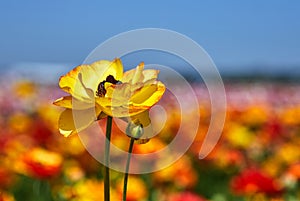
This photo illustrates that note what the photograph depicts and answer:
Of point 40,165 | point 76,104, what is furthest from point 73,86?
point 40,165

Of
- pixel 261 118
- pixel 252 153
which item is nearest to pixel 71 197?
pixel 252 153

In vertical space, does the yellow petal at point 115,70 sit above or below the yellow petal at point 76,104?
above

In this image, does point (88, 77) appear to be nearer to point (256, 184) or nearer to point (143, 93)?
point (143, 93)

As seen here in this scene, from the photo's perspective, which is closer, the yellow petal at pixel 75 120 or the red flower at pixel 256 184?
the yellow petal at pixel 75 120

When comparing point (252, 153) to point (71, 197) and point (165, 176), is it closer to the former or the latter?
point (165, 176)

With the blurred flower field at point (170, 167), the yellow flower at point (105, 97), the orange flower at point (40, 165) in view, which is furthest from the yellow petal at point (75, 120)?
the orange flower at point (40, 165)

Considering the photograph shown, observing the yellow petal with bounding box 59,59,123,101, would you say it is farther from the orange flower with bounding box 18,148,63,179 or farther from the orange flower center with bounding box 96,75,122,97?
the orange flower with bounding box 18,148,63,179

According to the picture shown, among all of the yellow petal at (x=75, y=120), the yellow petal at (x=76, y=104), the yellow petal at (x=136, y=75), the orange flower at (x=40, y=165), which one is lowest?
the orange flower at (x=40, y=165)

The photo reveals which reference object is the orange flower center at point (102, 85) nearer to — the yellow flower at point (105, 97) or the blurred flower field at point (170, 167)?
the yellow flower at point (105, 97)
